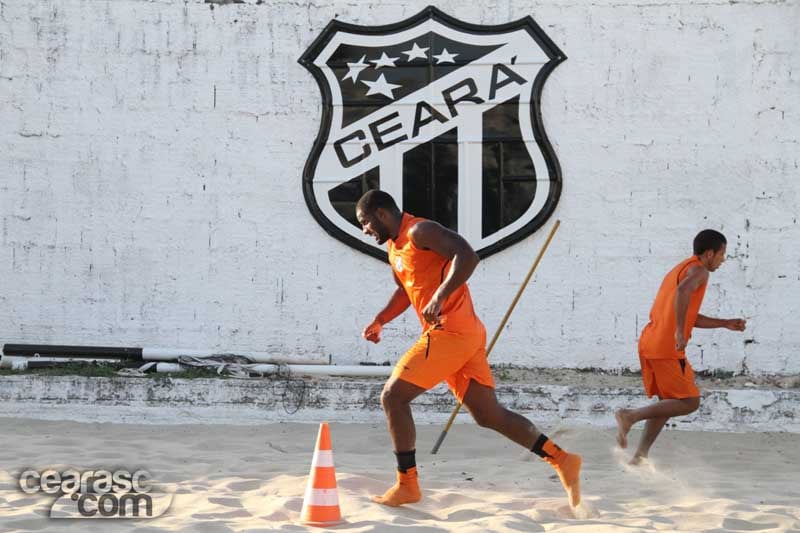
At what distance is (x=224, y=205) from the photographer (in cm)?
895

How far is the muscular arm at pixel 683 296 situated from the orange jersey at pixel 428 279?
1543mm

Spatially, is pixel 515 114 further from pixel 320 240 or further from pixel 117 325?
pixel 117 325

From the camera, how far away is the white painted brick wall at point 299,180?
8.59 m

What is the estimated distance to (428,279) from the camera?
5617 millimetres

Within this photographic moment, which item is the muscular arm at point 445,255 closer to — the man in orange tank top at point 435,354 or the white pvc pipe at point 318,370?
the man in orange tank top at point 435,354

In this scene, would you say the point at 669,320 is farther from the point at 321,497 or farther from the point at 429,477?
the point at 321,497

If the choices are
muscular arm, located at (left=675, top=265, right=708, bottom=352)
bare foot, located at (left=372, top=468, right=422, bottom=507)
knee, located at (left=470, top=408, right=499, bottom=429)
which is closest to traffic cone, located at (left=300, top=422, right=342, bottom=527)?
bare foot, located at (left=372, top=468, right=422, bottom=507)

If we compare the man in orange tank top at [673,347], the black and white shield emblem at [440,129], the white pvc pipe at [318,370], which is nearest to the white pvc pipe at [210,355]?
the white pvc pipe at [318,370]

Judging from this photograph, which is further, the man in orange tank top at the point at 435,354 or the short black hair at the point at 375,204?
the short black hair at the point at 375,204

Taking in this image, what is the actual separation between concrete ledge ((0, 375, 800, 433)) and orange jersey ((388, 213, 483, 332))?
8.35 feet

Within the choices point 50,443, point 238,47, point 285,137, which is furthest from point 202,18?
point 50,443

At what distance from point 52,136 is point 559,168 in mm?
4183

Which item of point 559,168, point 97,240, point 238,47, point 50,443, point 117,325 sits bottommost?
→ point 50,443

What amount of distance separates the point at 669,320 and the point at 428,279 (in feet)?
6.27
